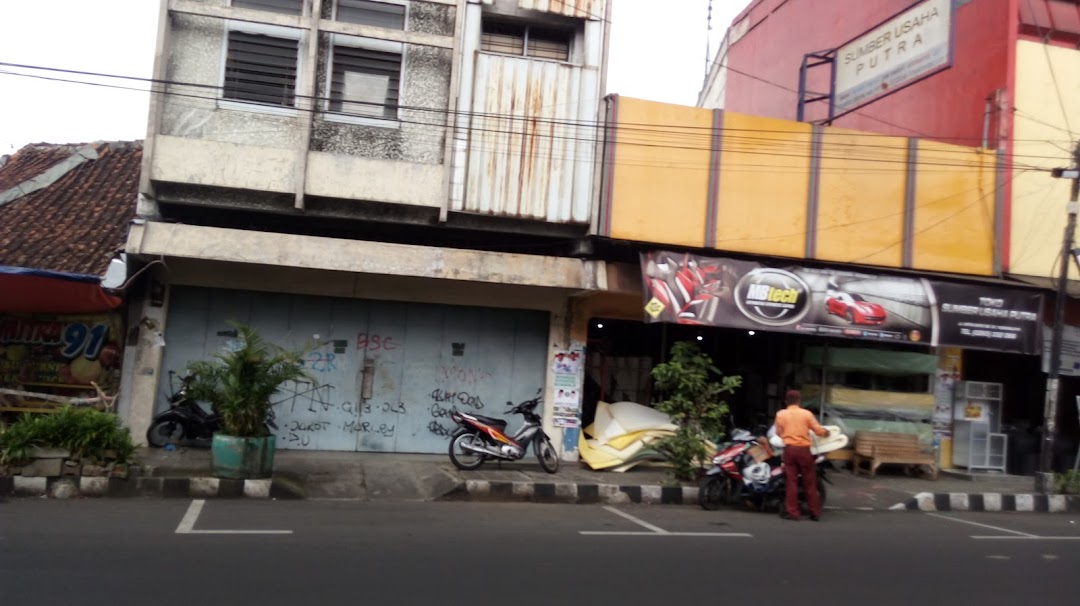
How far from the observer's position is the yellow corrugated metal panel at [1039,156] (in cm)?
1470

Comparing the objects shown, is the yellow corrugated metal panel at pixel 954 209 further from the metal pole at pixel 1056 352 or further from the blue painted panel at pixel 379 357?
the blue painted panel at pixel 379 357

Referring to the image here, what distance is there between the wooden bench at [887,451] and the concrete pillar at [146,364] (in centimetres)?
1102

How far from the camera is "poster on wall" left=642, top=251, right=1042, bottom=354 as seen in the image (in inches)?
502

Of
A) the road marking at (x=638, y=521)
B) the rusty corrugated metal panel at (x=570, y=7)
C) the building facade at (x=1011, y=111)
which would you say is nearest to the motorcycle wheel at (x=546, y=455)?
the road marking at (x=638, y=521)

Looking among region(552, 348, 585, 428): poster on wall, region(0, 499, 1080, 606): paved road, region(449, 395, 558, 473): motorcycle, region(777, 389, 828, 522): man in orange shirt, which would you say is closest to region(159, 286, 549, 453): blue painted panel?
region(552, 348, 585, 428): poster on wall

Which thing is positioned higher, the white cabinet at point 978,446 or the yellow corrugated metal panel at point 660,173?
the yellow corrugated metal panel at point 660,173

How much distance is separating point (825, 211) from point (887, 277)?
1410mm

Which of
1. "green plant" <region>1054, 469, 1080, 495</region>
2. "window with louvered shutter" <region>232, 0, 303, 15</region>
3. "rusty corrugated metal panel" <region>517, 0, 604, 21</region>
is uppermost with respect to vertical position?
"rusty corrugated metal panel" <region>517, 0, 604, 21</region>

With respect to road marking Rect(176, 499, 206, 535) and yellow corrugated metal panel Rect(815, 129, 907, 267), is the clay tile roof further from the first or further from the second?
yellow corrugated metal panel Rect(815, 129, 907, 267)

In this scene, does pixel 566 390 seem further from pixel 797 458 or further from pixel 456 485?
pixel 797 458

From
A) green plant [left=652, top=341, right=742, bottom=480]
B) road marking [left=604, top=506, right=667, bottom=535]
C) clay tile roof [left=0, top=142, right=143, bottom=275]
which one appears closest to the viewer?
road marking [left=604, top=506, right=667, bottom=535]

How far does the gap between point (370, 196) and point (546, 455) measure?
178 inches

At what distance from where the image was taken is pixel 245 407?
1057 cm

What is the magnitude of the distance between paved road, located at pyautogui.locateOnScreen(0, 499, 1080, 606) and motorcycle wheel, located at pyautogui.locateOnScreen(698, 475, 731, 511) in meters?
0.55
